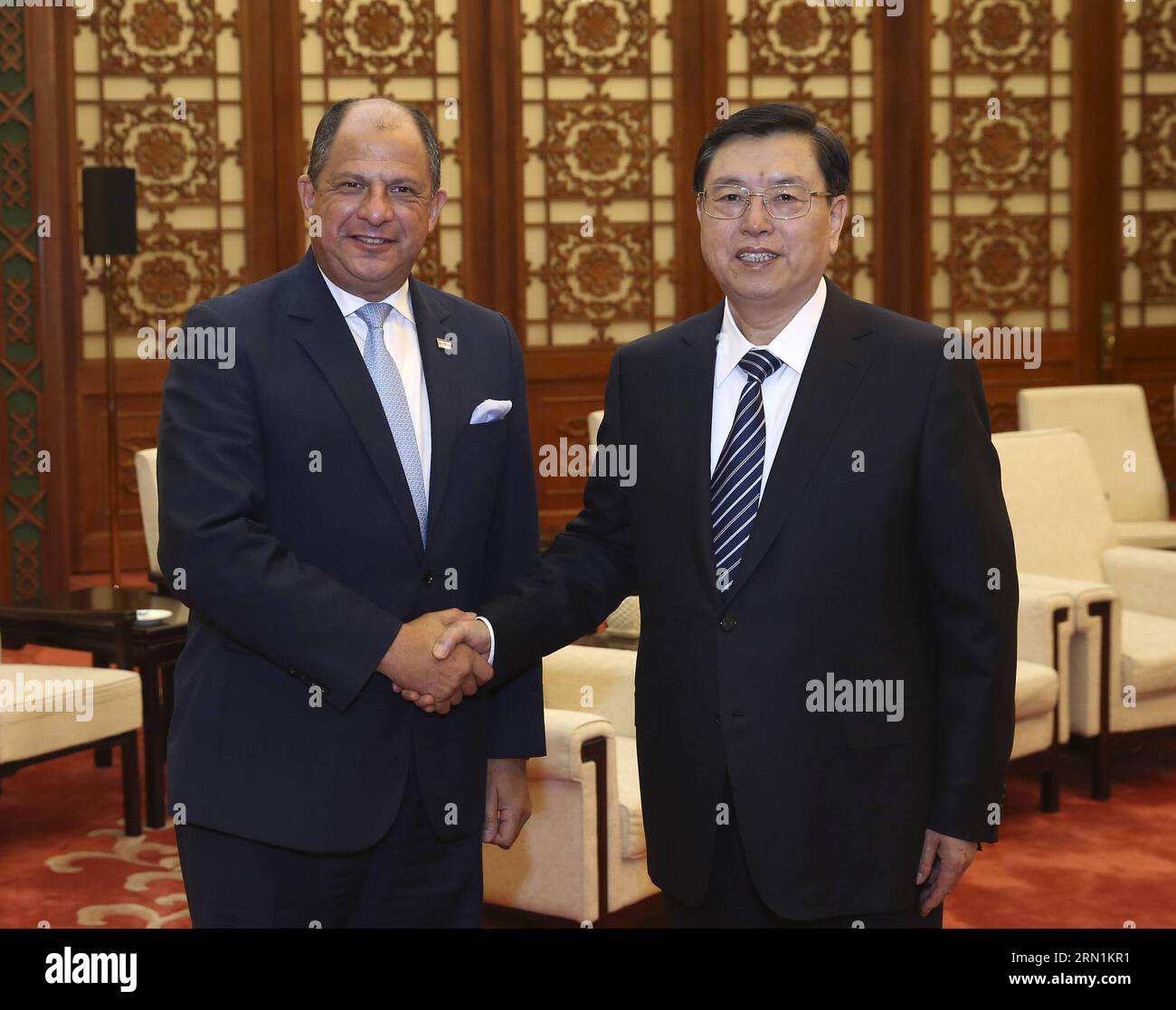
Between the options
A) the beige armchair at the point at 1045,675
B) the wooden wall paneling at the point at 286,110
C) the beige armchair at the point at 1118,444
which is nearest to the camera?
the beige armchair at the point at 1045,675

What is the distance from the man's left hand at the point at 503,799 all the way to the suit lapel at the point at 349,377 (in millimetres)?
358

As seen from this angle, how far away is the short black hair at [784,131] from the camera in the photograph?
1839 millimetres

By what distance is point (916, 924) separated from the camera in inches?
74.3

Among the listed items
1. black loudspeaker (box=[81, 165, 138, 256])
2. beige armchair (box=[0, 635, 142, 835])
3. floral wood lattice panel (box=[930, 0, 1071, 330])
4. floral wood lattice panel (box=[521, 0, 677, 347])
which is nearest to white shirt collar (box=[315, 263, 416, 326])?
beige armchair (box=[0, 635, 142, 835])

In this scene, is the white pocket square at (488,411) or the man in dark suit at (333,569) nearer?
the man in dark suit at (333,569)

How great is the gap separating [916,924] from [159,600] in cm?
331

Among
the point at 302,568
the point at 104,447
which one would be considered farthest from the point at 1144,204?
the point at 302,568

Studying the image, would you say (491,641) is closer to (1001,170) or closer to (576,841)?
(576,841)

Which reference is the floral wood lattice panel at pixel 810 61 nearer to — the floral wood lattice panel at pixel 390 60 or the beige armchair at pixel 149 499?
the floral wood lattice panel at pixel 390 60

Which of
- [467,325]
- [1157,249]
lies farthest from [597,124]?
[467,325]

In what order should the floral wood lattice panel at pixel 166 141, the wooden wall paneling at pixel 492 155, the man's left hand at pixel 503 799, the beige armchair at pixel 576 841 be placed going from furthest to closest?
the wooden wall paneling at pixel 492 155
the floral wood lattice panel at pixel 166 141
the beige armchair at pixel 576 841
the man's left hand at pixel 503 799

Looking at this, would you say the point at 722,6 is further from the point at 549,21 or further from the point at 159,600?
the point at 159,600

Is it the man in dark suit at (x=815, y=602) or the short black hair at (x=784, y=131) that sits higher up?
the short black hair at (x=784, y=131)

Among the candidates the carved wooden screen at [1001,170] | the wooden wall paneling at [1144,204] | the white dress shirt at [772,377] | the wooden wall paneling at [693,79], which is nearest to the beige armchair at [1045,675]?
the white dress shirt at [772,377]
